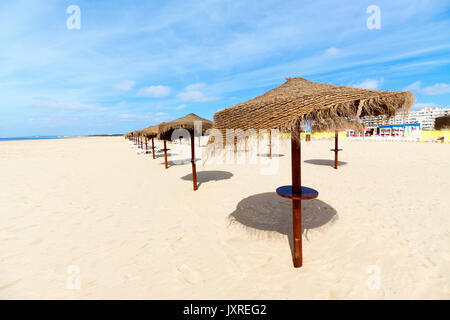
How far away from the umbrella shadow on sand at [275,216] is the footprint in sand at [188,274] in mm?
1401

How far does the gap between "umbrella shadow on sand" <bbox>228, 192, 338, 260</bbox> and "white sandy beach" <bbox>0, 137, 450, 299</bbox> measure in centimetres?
2

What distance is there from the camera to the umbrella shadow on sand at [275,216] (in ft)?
12.9

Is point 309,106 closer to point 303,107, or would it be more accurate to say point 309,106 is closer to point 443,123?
point 303,107

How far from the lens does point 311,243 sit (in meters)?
3.47

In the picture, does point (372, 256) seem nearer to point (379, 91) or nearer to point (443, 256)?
point (443, 256)

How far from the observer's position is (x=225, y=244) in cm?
353

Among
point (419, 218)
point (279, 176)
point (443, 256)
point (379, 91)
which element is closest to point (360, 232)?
point (443, 256)

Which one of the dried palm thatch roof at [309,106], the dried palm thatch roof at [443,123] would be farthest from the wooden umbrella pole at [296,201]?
the dried palm thatch roof at [443,123]

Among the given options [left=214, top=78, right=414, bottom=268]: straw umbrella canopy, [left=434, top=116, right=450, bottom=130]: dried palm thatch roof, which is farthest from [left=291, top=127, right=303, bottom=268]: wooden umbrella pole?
[left=434, top=116, right=450, bottom=130]: dried palm thatch roof

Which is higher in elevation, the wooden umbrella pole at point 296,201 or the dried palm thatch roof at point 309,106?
the dried palm thatch roof at point 309,106

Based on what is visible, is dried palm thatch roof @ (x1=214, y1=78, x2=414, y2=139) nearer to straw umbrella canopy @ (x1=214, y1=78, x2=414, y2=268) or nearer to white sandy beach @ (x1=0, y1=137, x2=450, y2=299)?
straw umbrella canopy @ (x1=214, y1=78, x2=414, y2=268)

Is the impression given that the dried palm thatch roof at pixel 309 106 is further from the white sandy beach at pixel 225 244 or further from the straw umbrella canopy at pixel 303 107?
the white sandy beach at pixel 225 244

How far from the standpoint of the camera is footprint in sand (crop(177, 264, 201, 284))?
2722 mm

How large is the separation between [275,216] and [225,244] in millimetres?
1502
